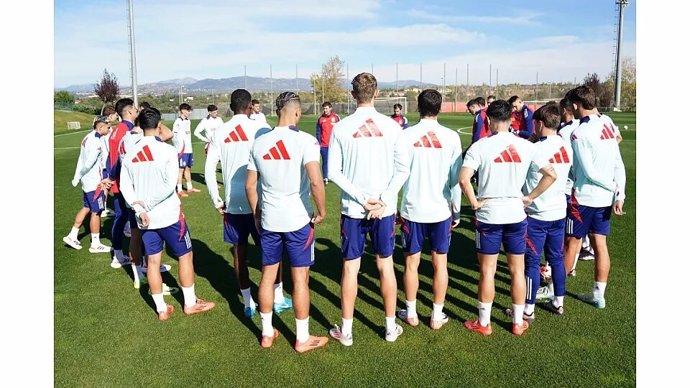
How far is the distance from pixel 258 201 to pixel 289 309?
1585 millimetres

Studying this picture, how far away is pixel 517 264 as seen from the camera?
4770 mm

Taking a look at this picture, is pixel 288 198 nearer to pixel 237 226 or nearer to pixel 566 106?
pixel 237 226

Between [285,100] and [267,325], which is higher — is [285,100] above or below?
above

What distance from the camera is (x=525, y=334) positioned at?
4.86 meters

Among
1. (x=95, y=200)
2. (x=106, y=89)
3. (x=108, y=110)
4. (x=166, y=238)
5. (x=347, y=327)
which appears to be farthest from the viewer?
(x=106, y=89)

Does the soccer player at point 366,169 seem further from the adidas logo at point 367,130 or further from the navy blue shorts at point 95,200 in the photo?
the navy blue shorts at point 95,200

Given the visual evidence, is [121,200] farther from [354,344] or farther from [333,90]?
[333,90]

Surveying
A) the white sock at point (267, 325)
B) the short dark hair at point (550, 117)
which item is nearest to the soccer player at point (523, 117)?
the short dark hair at point (550, 117)

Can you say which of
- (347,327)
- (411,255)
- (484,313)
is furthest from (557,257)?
(347,327)

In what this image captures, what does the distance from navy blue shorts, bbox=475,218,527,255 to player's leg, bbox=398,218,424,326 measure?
584 millimetres

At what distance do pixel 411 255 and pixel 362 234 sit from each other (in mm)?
668

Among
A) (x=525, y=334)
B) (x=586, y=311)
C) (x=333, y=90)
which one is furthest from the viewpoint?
(x=333, y=90)

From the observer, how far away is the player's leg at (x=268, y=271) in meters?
4.49

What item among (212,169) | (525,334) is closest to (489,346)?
(525,334)
